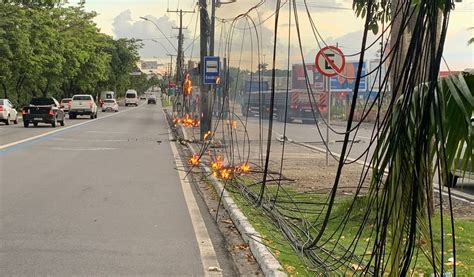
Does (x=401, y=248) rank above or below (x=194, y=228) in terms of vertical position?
above

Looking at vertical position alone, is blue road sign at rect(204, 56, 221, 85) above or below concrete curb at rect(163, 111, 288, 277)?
above

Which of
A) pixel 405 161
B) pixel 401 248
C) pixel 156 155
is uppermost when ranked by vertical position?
pixel 405 161

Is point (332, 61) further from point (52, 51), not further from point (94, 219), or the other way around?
point (52, 51)

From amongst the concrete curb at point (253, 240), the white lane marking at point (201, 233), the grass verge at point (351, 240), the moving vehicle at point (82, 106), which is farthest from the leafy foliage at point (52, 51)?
the grass verge at point (351, 240)

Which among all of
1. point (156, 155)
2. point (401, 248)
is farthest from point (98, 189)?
point (401, 248)

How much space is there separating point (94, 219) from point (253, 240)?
2.57 meters

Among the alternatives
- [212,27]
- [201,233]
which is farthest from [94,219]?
[212,27]

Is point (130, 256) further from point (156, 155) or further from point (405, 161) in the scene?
point (156, 155)

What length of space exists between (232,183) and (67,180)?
11.0 ft

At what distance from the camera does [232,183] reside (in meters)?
11.0

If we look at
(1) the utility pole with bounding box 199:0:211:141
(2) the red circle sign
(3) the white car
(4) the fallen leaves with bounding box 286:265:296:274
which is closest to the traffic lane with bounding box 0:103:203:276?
(4) the fallen leaves with bounding box 286:265:296:274

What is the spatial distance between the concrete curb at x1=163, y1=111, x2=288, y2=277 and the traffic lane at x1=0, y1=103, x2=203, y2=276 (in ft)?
2.01

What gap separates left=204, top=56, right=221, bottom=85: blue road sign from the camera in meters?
19.7

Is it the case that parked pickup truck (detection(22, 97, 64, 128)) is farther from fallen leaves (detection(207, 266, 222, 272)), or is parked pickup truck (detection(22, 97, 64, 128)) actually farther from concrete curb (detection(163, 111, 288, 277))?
fallen leaves (detection(207, 266, 222, 272))
